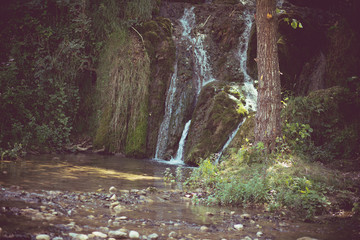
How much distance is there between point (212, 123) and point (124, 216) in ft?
19.2

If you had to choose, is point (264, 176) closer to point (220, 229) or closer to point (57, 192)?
point (220, 229)

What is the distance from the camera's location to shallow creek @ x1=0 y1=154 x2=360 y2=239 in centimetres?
292

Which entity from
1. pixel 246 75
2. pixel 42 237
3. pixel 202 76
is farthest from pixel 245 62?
pixel 42 237

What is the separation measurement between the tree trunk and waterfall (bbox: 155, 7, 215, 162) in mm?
3969

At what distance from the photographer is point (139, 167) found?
792cm

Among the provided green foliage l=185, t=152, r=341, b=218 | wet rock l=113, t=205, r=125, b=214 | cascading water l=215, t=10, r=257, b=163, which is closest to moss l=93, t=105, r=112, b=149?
cascading water l=215, t=10, r=257, b=163

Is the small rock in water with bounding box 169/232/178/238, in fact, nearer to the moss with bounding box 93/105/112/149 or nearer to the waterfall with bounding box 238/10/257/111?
the waterfall with bounding box 238/10/257/111

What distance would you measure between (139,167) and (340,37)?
7.55 metres

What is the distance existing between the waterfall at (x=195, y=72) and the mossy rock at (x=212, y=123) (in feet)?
1.77

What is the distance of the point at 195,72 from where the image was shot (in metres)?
11.1

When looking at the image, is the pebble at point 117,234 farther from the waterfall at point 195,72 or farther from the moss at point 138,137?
the moss at point 138,137

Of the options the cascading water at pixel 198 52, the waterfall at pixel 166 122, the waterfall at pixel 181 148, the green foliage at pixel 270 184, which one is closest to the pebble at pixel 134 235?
the green foliage at pixel 270 184

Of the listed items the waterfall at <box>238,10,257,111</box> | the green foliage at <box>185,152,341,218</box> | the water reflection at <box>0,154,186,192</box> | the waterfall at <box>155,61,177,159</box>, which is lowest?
the water reflection at <box>0,154,186,192</box>

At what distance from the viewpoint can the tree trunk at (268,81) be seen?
6078mm
